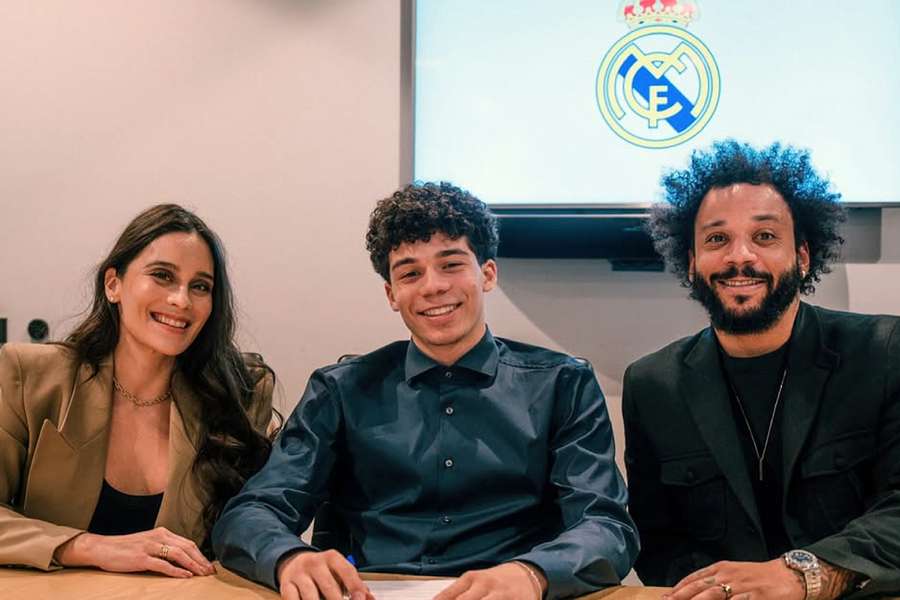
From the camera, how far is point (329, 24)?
2891 mm

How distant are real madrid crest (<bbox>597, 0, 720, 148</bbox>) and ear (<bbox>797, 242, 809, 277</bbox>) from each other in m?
0.64

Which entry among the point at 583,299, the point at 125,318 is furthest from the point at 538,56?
the point at 125,318

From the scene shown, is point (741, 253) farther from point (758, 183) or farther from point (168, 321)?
point (168, 321)

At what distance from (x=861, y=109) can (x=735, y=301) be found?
0.98 m

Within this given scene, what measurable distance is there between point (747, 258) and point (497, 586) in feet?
3.22

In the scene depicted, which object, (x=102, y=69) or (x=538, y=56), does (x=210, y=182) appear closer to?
(x=102, y=69)

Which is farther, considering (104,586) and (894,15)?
(894,15)

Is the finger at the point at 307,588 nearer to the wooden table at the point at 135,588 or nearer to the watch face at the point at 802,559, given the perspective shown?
the wooden table at the point at 135,588

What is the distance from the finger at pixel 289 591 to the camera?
1.41m

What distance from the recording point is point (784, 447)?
1.90 metres

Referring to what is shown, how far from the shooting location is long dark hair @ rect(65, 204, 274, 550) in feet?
6.65

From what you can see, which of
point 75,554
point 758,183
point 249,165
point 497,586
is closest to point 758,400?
point 758,183

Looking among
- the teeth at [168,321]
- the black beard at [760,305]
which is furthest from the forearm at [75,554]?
the black beard at [760,305]

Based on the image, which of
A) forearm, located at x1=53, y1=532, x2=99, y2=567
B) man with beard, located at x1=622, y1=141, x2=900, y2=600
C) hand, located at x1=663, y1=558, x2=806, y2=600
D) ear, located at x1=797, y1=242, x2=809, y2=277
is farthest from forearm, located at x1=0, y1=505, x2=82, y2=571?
ear, located at x1=797, y1=242, x2=809, y2=277
